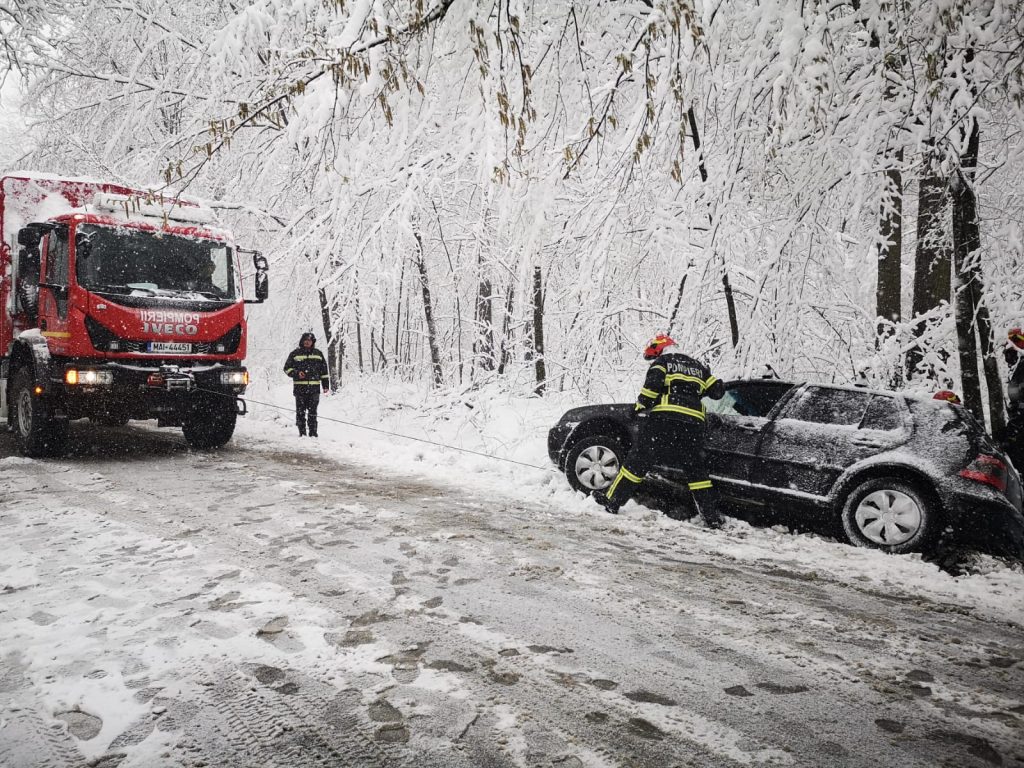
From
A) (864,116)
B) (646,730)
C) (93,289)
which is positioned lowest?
(646,730)

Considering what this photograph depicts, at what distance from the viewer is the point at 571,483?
22.3ft

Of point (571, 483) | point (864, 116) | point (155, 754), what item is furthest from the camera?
point (571, 483)

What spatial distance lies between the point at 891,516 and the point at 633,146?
378 centimetres

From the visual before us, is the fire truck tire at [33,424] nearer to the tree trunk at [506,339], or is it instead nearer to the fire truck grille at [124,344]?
the fire truck grille at [124,344]

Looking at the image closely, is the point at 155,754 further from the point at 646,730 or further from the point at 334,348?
the point at 334,348

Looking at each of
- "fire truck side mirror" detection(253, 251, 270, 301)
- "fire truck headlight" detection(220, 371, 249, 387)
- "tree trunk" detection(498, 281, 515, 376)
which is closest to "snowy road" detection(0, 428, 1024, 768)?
"fire truck headlight" detection(220, 371, 249, 387)

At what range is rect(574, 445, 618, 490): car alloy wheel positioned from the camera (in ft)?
21.6

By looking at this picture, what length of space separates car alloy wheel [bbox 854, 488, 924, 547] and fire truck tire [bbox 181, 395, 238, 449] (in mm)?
7691

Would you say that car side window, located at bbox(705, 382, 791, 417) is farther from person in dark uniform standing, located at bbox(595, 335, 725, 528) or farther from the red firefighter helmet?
the red firefighter helmet

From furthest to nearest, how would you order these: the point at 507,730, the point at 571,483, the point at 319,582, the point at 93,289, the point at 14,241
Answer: the point at 14,241, the point at 93,289, the point at 571,483, the point at 319,582, the point at 507,730

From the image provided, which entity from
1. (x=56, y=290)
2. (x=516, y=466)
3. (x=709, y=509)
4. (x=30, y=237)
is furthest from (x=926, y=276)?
(x=30, y=237)

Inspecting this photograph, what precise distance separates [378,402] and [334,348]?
14.0ft

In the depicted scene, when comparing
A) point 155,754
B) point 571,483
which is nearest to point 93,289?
point 571,483

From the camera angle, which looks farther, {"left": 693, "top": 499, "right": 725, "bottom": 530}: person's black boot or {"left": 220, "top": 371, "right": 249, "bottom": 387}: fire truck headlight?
{"left": 220, "top": 371, "right": 249, "bottom": 387}: fire truck headlight
